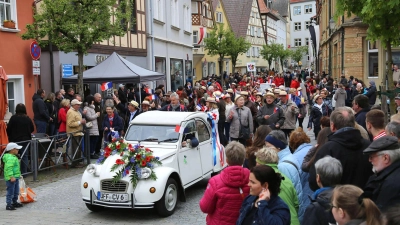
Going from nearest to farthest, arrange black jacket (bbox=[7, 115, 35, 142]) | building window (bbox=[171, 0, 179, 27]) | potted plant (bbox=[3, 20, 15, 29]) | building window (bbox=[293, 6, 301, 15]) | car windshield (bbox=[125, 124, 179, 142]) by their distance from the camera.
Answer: car windshield (bbox=[125, 124, 179, 142]) < black jacket (bbox=[7, 115, 35, 142]) < potted plant (bbox=[3, 20, 15, 29]) < building window (bbox=[171, 0, 179, 27]) < building window (bbox=[293, 6, 301, 15])

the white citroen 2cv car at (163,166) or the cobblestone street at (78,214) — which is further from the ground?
the white citroen 2cv car at (163,166)

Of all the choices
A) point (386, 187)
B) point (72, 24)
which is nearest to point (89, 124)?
point (72, 24)

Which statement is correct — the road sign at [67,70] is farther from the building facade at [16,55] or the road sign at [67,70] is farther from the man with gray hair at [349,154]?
the man with gray hair at [349,154]

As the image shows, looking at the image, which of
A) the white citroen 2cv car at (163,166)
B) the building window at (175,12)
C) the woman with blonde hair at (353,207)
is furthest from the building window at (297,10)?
the woman with blonde hair at (353,207)

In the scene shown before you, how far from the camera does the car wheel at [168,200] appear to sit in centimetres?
847

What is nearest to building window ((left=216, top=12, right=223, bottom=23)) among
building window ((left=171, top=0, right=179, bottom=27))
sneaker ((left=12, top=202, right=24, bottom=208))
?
building window ((left=171, top=0, right=179, bottom=27))

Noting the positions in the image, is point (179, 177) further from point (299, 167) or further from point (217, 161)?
point (299, 167)

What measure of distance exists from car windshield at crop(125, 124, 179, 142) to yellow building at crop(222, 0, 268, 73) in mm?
53824

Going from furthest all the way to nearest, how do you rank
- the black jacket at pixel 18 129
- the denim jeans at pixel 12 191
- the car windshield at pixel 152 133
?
the black jacket at pixel 18 129, the car windshield at pixel 152 133, the denim jeans at pixel 12 191

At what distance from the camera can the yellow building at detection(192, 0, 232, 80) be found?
46.2 metres

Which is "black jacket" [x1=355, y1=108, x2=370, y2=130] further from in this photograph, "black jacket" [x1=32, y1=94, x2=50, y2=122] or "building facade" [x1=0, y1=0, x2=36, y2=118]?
"building facade" [x1=0, y1=0, x2=36, y2=118]

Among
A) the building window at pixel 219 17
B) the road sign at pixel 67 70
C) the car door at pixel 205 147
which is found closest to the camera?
the car door at pixel 205 147

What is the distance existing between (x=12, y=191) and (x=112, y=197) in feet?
7.31

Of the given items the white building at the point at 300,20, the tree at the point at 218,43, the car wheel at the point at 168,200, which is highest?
the white building at the point at 300,20
